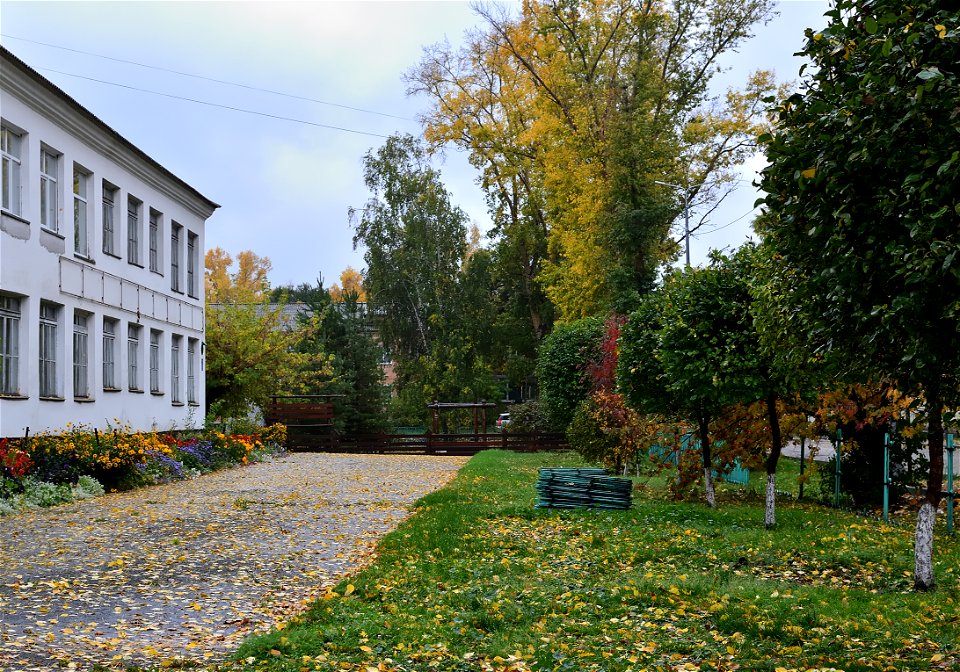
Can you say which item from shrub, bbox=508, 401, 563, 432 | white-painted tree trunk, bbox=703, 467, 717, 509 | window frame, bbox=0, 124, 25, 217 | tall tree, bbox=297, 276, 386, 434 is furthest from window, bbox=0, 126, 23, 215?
tall tree, bbox=297, 276, 386, 434

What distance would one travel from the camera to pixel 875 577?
9.02 meters

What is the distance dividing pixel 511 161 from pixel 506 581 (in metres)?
34.4

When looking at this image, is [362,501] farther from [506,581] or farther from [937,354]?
[937,354]

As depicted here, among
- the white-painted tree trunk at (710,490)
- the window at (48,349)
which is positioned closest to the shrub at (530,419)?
the window at (48,349)

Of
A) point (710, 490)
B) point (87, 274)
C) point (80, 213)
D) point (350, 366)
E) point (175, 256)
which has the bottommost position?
point (710, 490)

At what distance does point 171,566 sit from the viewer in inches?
390

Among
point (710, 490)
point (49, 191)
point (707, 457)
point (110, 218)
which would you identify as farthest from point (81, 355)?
point (710, 490)

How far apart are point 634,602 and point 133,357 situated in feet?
63.9

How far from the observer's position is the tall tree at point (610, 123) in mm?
33531

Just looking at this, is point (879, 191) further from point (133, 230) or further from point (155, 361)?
point (155, 361)

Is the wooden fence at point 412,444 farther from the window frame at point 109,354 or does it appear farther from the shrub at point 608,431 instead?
the window frame at point 109,354

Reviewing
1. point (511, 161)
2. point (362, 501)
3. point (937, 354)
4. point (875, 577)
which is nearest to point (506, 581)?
point (875, 577)

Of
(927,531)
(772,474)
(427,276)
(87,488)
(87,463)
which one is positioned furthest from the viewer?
(427,276)

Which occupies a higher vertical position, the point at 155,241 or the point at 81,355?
the point at 155,241
